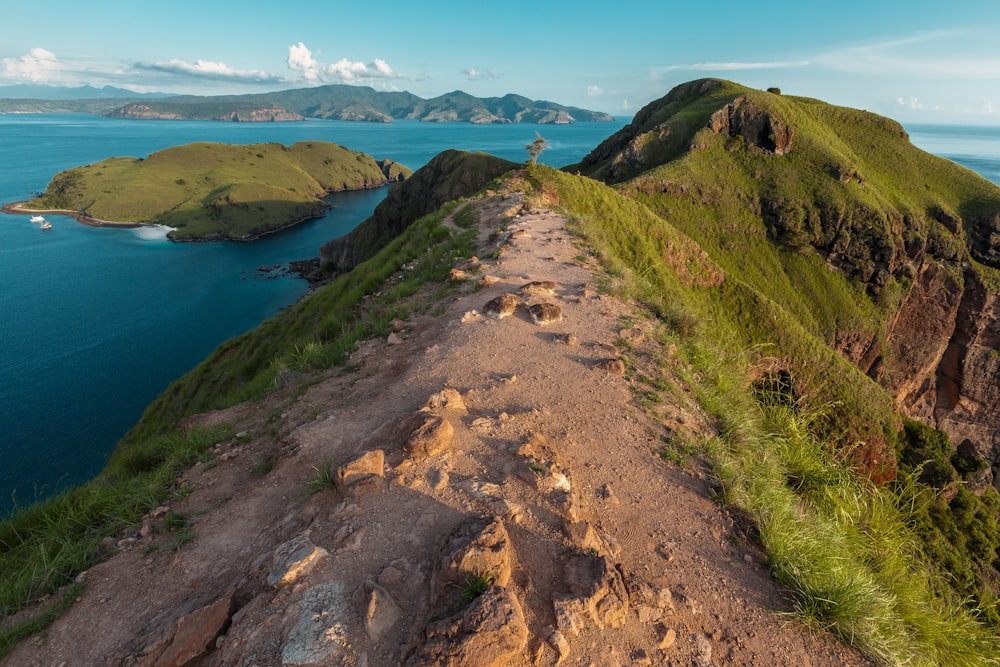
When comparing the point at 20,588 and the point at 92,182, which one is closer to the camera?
the point at 20,588

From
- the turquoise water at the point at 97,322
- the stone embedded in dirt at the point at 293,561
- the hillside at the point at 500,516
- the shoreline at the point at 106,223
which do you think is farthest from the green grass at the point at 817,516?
the shoreline at the point at 106,223

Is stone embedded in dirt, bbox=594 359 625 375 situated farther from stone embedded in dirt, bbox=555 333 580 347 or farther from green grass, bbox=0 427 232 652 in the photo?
green grass, bbox=0 427 232 652

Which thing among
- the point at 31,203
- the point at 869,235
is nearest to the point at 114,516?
the point at 869,235

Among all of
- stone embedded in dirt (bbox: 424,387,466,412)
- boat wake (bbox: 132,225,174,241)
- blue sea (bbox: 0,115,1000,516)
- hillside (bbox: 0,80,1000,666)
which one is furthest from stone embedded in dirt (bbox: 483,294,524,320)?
boat wake (bbox: 132,225,174,241)

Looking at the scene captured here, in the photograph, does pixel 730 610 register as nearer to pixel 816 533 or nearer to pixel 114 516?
pixel 816 533

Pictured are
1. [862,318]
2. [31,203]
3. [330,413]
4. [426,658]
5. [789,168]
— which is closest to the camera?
[426,658]

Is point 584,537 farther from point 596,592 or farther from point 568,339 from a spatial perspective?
point 568,339

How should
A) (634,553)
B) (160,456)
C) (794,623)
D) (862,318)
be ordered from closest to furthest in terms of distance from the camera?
(794,623) < (634,553) < (160,456) < (862,318)

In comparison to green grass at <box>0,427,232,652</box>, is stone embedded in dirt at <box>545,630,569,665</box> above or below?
above
